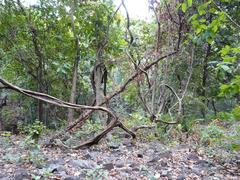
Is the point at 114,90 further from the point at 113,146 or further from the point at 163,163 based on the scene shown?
the point at 163,163

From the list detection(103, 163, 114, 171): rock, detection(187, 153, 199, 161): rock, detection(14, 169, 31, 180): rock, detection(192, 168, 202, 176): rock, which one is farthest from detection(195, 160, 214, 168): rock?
detection(14, 169, 31, 180): rock

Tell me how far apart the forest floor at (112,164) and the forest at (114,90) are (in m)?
0.01

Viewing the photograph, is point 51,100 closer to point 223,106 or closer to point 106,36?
point 106,36

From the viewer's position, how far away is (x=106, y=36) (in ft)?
18.6

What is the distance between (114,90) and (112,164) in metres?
3.46

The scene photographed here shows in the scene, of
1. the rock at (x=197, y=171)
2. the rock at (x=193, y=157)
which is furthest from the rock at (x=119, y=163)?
the rock at (x=193, y=157)

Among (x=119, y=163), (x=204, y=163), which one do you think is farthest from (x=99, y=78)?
(x=204, y=163)

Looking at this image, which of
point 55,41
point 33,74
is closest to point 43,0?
Result: point 55,41

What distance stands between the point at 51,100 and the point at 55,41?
3113 millimetres

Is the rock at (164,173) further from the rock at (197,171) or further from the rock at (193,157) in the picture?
the rock at (193,157)

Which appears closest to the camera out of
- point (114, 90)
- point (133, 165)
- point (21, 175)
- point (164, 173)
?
point (21, 175)

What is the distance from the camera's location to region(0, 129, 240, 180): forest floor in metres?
2.72

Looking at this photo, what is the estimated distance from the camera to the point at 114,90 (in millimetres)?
6477

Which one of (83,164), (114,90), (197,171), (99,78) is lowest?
(197,171)
